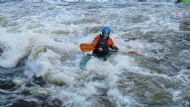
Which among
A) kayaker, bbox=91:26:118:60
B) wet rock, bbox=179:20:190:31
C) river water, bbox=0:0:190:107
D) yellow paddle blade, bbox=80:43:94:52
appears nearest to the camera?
river water, bbox=0:0:190:107

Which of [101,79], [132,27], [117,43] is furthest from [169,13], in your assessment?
[101,79]

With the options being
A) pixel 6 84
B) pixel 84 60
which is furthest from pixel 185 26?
pixel 6 84

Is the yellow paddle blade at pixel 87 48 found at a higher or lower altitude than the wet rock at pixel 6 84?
higher

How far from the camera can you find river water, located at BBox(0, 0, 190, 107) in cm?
678

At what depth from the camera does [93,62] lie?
27.6 ft

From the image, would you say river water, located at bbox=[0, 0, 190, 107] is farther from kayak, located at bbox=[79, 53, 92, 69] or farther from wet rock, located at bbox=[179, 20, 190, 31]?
kayak, located at bbox=[79, 53, 92, 69]

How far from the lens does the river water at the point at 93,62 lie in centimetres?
678

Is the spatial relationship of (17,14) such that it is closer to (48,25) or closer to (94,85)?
(48,25)

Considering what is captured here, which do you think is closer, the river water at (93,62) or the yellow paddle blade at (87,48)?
the river water at (93,62)

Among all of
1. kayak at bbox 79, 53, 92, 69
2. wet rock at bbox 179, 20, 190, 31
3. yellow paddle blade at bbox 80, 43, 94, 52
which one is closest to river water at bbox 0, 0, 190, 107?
wet rock at bbox 179, 20, 190, 31

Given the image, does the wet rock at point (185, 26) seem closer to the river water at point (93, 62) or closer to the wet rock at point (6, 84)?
the river water at point (93, 62)

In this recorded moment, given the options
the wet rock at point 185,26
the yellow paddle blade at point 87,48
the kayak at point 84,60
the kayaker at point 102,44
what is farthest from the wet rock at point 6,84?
the wet rock at point 185,26

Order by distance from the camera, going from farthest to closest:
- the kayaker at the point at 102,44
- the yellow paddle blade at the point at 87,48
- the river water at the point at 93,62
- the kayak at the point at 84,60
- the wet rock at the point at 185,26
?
the wet rock at the point at 185,26, the yellow paddle blade at the point at 87,48, the kayaker at the point at 102,44, the kayak at the point at 84,60, the river water at the point at 93,62

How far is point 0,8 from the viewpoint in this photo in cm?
1691
